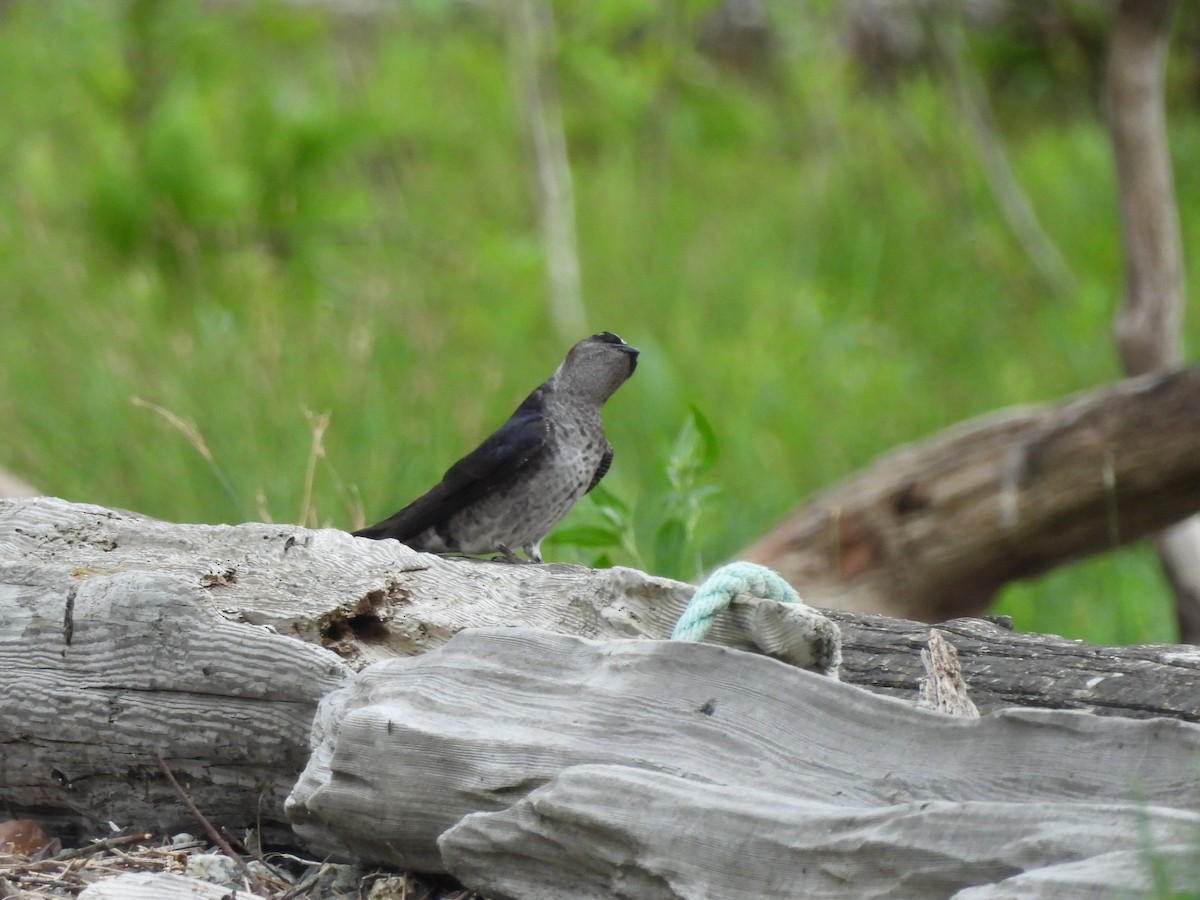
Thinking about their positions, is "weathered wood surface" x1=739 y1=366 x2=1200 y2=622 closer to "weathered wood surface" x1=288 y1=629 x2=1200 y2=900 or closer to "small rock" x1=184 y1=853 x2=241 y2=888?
"weathered wood surface" x1=288 y1=629 x2=1200 y2=900

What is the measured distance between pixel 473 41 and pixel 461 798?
1116cm

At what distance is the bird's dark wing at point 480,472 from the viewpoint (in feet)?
9.52

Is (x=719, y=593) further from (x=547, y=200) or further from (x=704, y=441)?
(x=547, y=200)

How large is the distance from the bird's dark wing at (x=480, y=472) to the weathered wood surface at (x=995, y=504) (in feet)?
6.00

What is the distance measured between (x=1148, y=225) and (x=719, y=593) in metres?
4.16

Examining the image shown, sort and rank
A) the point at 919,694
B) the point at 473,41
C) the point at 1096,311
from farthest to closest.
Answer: the point at 473,41 < the point at 1096,311 < the point at 919,694

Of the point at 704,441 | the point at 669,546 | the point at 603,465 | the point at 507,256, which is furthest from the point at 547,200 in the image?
the point at 603,465

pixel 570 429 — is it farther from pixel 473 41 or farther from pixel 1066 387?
pixel 473 41

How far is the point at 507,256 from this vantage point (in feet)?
27.6

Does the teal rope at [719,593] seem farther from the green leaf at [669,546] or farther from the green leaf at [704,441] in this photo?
the green leaf at [669,546]

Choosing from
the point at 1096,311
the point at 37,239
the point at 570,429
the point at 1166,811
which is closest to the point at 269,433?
the point at 570,429

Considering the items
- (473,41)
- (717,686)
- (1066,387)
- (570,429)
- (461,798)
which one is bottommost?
(461,798)

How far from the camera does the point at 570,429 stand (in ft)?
9.77

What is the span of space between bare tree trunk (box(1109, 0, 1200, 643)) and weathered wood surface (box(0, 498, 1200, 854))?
3.18 meters
